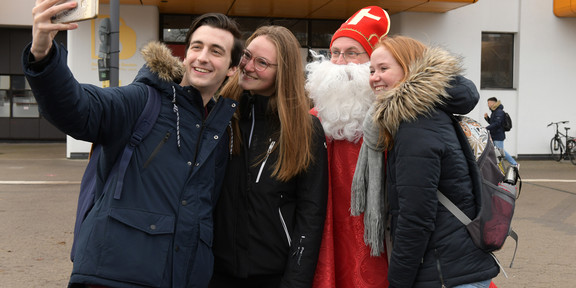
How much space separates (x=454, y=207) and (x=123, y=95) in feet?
4.49

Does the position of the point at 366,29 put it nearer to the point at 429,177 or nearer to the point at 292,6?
the point at 429,177

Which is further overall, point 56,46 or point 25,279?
point 25,279

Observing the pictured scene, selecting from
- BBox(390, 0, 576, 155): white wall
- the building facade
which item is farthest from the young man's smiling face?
BBox(390, 0, 576, 155): white wall

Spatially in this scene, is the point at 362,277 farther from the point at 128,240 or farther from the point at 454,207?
the point at 128,240

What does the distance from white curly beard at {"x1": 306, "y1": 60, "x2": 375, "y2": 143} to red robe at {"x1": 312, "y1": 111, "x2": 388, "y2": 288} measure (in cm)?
9

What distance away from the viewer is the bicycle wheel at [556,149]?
54.5ft

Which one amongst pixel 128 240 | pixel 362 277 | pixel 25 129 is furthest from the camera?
pixel 25 129

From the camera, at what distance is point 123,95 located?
205 centimetres

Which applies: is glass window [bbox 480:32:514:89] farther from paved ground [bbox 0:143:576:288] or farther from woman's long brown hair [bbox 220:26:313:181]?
woman's long brown hair [bbox 220:26:313:181]

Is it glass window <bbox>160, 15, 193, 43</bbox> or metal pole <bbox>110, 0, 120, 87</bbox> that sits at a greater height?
glass window <bbox>160, 15, 193, 43</bbox>

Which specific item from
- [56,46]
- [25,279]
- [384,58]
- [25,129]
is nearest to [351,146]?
[384,58]

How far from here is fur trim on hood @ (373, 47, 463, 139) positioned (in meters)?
2.28

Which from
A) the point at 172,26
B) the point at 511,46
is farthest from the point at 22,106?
the point at 511,46

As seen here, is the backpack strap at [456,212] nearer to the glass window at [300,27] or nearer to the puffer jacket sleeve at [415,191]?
the puffer jacket sleeve at [415,191]
